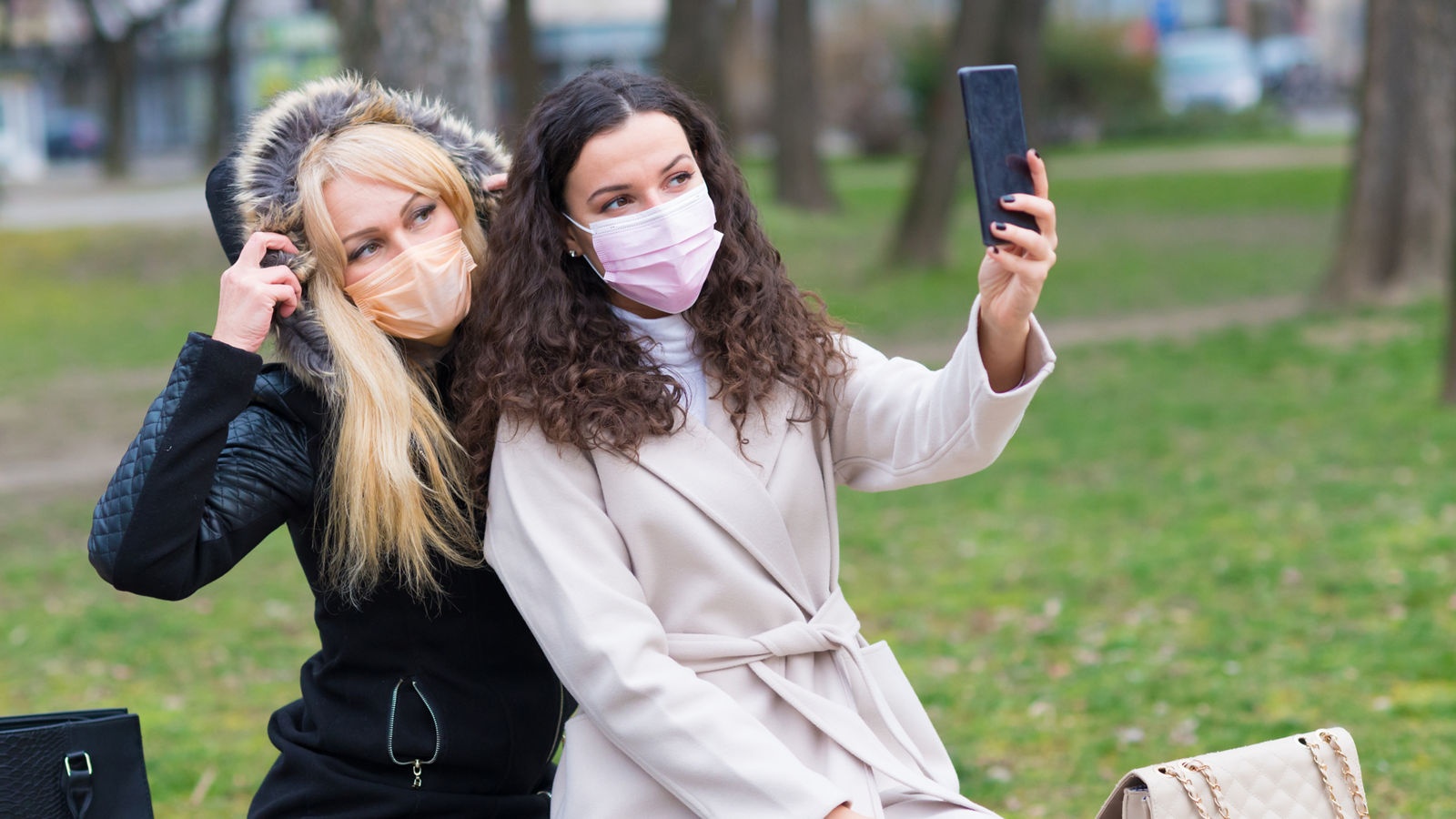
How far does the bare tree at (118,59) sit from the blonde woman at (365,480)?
34436mm

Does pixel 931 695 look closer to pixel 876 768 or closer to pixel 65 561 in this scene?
pixel 876 768

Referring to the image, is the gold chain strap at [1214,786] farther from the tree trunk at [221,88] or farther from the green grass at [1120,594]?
the tree trunk at [221,88]

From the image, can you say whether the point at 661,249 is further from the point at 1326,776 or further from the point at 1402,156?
the point at 1402,156

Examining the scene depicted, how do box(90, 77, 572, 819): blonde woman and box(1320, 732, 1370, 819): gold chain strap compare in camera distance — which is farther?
box(90, 77, 572, 819): blonde woman

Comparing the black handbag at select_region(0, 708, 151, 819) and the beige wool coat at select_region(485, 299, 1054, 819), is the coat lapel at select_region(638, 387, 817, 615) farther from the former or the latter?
the black handbag at select_region(0, 708, 151, 819)

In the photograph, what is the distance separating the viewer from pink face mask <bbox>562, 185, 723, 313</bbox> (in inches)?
98.9

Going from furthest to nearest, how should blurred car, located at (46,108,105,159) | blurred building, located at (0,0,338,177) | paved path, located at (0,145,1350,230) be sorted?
1. blurred car, located at (46,108,105,159)
2. blurred building, located at (0,0,338,177)
3. paved path, located at (0,145,1350,230)

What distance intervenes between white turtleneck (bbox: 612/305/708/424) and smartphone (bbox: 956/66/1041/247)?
60cm

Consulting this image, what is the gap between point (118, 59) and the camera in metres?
34.1

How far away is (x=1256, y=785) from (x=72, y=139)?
54.8 metres

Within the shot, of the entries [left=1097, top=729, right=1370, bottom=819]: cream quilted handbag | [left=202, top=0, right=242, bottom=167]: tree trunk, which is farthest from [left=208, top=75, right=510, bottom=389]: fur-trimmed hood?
[left=202, top=0, right=242, bottom=167]: tree trunk

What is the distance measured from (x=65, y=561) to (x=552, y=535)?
5921mm

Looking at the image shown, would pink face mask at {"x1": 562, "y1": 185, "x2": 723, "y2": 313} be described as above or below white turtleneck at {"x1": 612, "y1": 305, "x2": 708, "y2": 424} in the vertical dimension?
above

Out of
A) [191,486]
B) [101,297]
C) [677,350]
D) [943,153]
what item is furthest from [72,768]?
[101,297]
